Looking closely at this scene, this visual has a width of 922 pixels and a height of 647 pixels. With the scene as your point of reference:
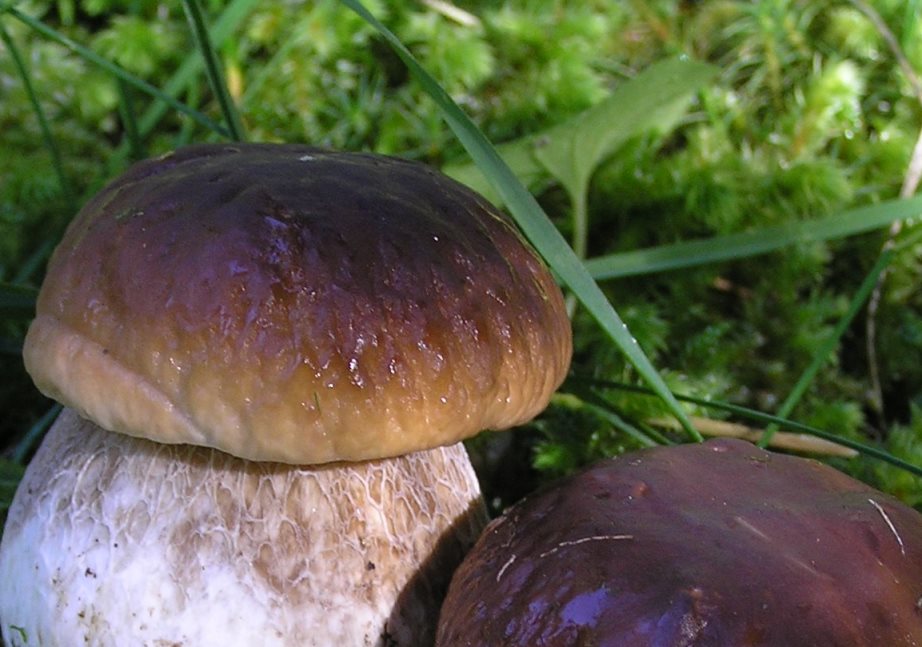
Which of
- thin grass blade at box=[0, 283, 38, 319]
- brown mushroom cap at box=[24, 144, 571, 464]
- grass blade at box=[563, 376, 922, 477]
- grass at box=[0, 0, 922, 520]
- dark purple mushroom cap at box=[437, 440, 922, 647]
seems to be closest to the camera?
dark purple mushroom cap at box=[437, 440, 922, 647]

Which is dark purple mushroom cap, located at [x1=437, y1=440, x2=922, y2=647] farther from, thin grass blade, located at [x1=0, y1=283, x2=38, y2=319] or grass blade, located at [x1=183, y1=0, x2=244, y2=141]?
grass blade, located at [x1=183, y1=0, x2=244, y2=141]

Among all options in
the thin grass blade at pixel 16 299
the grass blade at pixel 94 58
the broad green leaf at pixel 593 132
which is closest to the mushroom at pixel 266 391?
the thin grass blade at pixel 16 299

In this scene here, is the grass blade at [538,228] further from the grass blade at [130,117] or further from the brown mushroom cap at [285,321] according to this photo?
the grass blade at [130,117]

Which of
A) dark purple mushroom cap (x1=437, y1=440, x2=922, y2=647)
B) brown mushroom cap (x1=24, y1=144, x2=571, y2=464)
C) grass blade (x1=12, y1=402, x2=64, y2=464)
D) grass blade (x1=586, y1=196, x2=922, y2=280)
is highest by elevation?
brown mushroom cap (x1=24, y1=144, x2=571, y2=464)

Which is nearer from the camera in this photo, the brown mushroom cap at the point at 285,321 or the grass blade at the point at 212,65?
the brown mushroom cap at the point at 285,321

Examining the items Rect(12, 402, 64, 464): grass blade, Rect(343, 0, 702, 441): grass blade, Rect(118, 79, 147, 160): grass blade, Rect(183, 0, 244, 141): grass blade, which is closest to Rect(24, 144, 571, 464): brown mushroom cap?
Rect(343, 0, 702, 441): grass blade

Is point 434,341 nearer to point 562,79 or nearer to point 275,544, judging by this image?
point 275,544

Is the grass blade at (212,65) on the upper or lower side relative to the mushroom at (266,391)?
upper

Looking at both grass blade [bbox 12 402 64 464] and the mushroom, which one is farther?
grass blade [bbox 12 402 64 464]

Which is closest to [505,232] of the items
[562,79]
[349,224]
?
[349,224]
